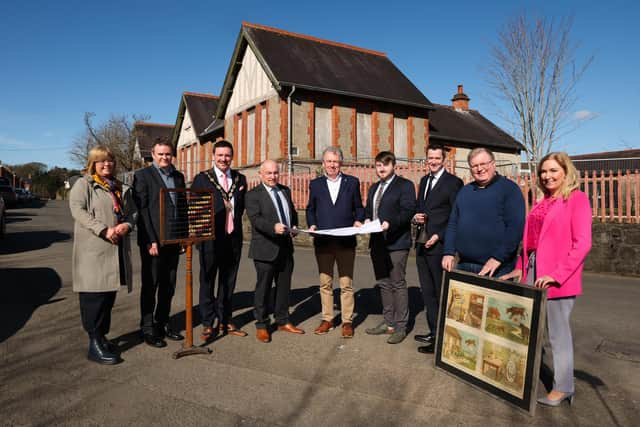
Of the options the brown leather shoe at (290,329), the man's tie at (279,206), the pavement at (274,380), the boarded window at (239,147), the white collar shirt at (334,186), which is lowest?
the pavement at (274,380)

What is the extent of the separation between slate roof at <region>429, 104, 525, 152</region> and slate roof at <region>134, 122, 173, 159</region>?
86.4 ft

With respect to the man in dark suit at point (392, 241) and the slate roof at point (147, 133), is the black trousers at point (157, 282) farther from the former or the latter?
the slate roof at point (147, 133)

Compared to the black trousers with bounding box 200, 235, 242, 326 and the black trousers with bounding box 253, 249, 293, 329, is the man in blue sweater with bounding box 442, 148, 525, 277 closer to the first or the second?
the black trousers with bounding box 253, 249, 293, 329

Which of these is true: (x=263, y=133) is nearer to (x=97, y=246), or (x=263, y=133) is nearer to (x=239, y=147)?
(x=239, y=147)

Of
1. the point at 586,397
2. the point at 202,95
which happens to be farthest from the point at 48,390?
the point at 202,95

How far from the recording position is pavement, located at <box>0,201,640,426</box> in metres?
3.39

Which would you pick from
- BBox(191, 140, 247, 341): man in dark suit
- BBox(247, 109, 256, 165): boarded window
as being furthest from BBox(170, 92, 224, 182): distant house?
BBox(191, 140, 247, 341): man in dark suit

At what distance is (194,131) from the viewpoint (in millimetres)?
34438

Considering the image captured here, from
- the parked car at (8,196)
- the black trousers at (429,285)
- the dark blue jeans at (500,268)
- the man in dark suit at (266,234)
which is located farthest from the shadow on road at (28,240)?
the parked car at (8,196)

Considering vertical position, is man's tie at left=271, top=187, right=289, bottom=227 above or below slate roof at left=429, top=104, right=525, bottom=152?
below

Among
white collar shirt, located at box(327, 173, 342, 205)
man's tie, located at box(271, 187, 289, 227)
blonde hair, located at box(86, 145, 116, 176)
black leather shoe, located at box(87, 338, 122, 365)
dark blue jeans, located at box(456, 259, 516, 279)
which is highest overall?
blonde hair, located at box(86, 145, 116, 176)

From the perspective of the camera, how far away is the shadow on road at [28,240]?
12.8m

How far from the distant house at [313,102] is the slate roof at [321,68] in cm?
4

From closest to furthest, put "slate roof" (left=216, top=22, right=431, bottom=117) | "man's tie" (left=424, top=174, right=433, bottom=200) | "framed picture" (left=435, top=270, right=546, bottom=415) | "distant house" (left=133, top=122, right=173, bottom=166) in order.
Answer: "framed picture" (left=435, top=270, right=546, bottom=415) < "man's tie" (left=424, top=174, right=433, bottom=200) < "slate roof" (left=216, top=22, right=431, bottom=117) < "distant house" (left=133, top=122, right=173, bottom=166)
